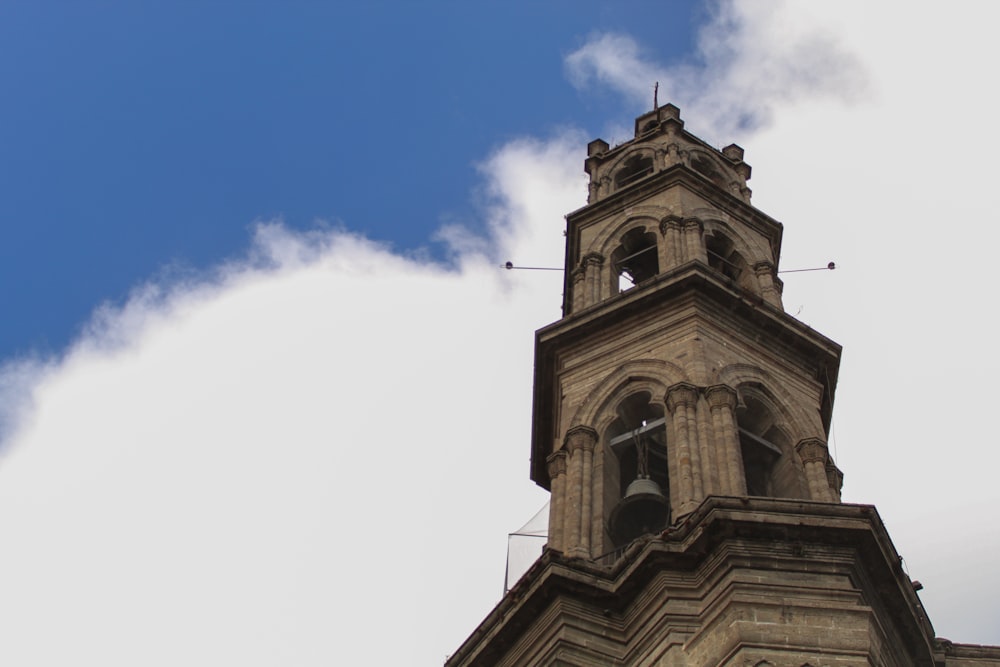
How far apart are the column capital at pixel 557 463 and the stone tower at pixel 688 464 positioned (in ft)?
0.13

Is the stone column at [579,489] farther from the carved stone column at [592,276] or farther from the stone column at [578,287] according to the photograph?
the stone column at [578,287]

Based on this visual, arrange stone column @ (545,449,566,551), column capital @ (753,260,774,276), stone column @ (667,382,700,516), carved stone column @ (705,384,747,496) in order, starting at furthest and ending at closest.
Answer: column capital @ (753,260,774,276) < stone column @ (545,449,566,551) < carved stone column @ (705,384,747,496) < stone column @ (667,382,700,516)

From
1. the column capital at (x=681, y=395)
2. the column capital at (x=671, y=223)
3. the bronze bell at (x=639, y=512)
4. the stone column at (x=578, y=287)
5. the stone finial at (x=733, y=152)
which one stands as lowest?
the bronze bell at (x=639, y=512)

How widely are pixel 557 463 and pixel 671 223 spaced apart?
296 inches

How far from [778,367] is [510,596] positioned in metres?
8.18

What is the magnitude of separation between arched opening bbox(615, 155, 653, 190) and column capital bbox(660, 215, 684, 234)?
370cm

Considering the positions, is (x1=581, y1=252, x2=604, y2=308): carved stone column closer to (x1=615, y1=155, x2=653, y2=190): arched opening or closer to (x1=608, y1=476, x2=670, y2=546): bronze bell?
(x1=615, y1=155, x2=653, y2=190): arched opening

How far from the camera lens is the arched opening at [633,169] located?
3553cm

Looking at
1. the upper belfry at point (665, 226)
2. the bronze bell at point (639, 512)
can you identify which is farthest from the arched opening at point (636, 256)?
the bronze bell at point (639, 512)

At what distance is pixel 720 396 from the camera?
2508cm

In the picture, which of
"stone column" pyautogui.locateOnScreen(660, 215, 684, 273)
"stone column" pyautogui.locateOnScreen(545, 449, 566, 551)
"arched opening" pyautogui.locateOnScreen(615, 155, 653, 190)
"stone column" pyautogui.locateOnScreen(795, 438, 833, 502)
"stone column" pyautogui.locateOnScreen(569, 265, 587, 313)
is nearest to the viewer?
"stone column" pyautogui.locateOnScreen(545, 449, 566, 551)

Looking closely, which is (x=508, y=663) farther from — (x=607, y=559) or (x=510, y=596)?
(x=607, y=559)

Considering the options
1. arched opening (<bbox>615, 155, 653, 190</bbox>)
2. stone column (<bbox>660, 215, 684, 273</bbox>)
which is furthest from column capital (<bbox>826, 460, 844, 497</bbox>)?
arched opening (<bbox>615, 155, 653, 190</bbox>)

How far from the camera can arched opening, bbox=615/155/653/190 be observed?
35.5 m
